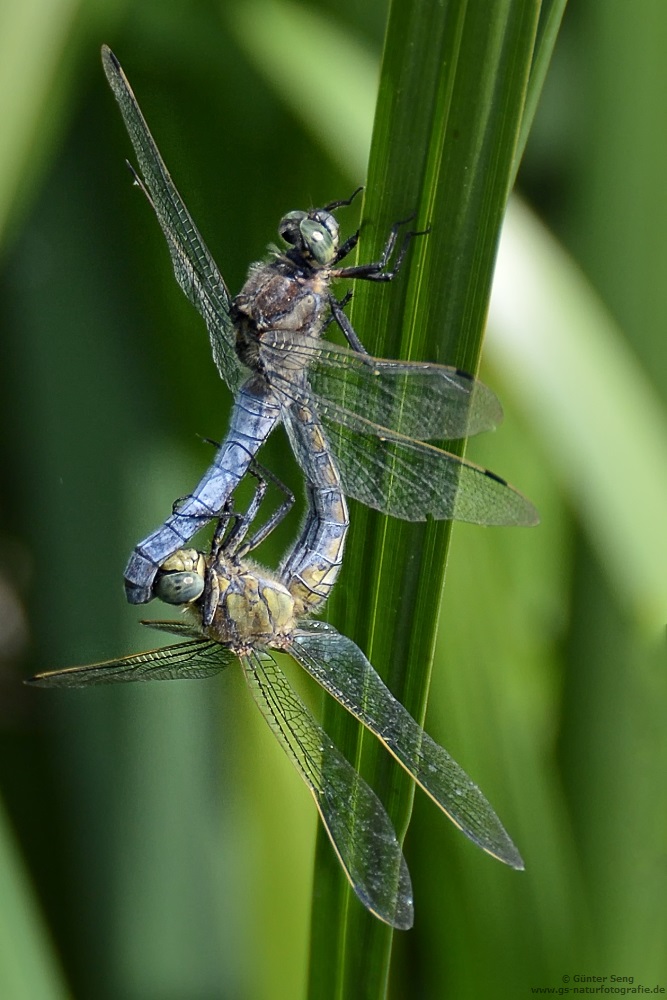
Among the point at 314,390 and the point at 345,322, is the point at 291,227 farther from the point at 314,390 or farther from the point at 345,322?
the point at 314,390

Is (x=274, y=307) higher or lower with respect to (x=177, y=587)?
higher

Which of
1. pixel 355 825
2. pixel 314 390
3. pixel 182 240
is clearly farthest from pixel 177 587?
pixel 182 240

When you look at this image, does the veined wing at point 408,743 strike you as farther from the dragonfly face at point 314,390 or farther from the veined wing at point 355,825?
the dragonfly face at point 314,390

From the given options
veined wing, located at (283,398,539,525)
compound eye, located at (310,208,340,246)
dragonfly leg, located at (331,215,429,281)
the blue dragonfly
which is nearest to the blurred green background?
compound eye, located at (310,208,340,246)

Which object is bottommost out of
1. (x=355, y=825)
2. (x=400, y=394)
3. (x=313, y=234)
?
(x=355, y=825)

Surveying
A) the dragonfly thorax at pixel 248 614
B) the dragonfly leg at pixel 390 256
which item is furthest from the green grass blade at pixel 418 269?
the dragonfly thorax at pixel 248 614

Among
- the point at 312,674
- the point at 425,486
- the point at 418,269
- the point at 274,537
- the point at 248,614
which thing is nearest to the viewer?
the point at 418,269

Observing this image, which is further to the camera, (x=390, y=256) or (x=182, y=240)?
(x=182, y=240)

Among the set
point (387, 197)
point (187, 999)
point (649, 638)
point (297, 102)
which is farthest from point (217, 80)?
point (187, 999)
